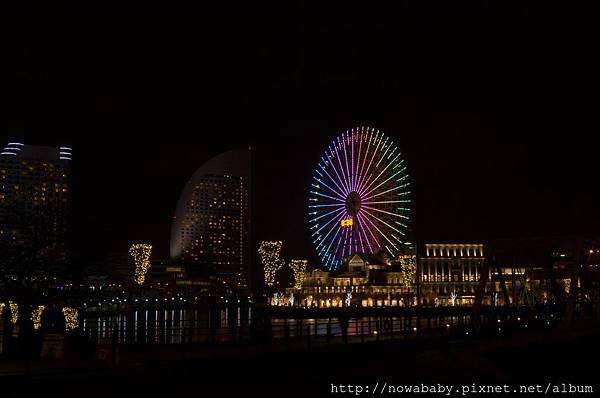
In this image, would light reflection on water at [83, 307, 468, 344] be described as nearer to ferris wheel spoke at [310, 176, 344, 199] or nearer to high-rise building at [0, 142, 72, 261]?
high-rise building at [0, 142, 72, 261]

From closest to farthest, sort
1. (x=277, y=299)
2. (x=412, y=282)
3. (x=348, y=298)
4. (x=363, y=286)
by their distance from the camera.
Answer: (x=412, y=282), (x=348, y=298), (x=363, y=286), (x=277, y=299)

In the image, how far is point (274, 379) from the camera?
59.3 ft

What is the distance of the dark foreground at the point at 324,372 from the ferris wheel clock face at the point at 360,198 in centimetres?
6400

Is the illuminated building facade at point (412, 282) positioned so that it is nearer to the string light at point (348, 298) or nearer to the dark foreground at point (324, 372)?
the string light at point (348, 298)

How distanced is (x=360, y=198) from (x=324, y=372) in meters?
74.8

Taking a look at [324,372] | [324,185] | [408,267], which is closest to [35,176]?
[324,185]

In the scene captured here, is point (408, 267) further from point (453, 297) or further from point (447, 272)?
point (447, 272)

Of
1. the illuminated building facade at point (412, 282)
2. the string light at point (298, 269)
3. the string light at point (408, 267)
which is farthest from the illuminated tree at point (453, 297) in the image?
the string light at point (298, 269)

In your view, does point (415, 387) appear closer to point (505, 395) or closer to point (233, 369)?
point (505, 395)

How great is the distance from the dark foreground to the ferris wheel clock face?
6400 cm

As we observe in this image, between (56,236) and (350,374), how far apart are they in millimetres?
23583

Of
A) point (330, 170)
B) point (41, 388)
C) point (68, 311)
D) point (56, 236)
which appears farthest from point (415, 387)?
point (330, 170)

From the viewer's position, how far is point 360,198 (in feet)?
307

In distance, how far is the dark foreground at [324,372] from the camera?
15.5m
